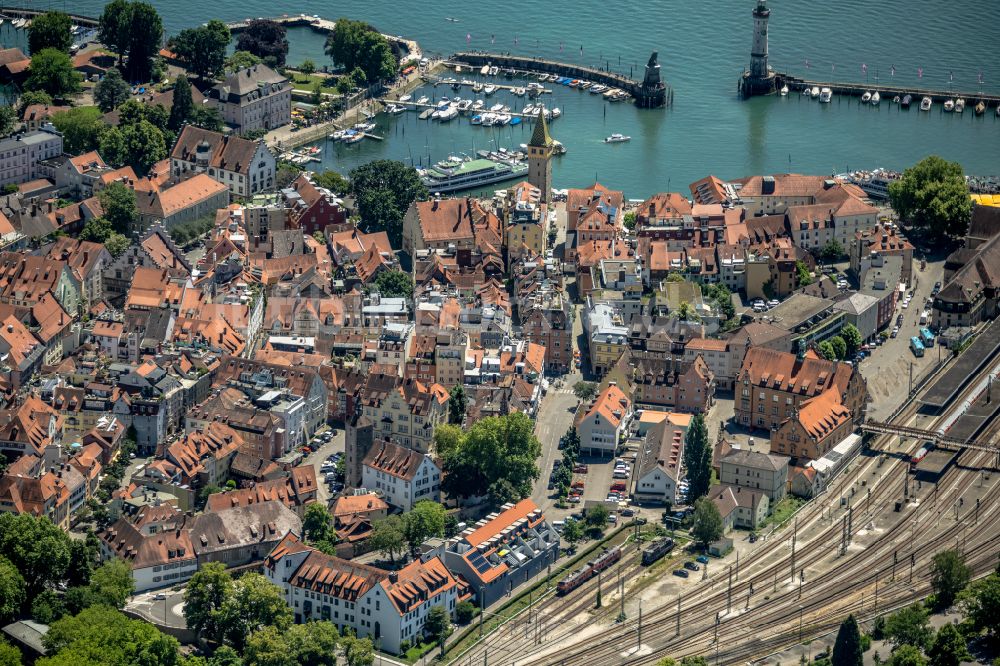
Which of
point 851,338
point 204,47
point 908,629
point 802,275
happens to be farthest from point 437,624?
point 204,47

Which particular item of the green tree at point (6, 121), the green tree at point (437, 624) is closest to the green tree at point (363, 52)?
the green tree at point (6, 121)

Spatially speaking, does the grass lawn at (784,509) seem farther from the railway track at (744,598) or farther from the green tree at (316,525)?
the green tree at (316,525)

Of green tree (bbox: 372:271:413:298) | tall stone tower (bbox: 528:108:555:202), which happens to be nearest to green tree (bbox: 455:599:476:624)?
green tree (bbox: 372:271:413:298)

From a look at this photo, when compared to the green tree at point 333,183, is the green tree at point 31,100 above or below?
above

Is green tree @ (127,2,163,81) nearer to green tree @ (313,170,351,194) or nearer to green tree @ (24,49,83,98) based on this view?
green tree @ (24,49,83,98)

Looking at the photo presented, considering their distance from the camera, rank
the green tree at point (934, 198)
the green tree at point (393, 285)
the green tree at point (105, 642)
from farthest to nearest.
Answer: the green tree at point (934, 198) → the green tree at point (393, 285) → the green tree at point (105, 642)

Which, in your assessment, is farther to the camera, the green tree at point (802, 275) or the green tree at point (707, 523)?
the green tree at point (802, 275)
